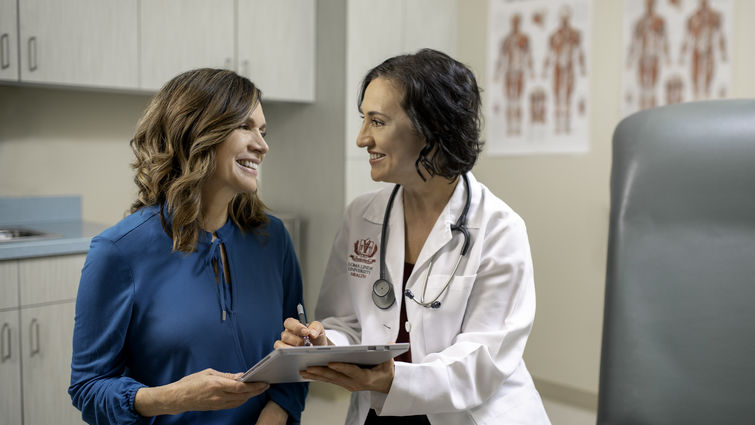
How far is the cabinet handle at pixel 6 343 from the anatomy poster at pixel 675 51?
2.63m

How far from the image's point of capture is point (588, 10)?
307 centimetres

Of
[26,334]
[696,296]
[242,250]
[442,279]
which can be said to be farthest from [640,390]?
[26,334]

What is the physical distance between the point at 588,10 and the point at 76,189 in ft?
8.13

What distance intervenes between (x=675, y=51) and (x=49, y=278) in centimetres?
265

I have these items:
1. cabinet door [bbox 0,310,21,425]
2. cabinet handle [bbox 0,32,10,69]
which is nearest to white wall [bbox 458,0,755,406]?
cabinet handle [bbox 0,32,10,69]

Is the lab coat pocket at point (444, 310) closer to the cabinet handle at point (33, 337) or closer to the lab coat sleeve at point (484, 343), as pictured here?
the lab coat sleeve at point (484, 343)

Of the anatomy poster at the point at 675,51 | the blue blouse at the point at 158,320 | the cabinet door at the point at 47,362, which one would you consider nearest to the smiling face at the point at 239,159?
the blue blouse at the point at 158,320

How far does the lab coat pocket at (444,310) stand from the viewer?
141 cm

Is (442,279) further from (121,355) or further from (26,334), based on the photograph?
(26,334)

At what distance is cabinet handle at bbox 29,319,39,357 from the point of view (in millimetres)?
2232

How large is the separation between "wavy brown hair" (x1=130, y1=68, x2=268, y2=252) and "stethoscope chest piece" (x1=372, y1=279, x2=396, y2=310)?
1.38 feet

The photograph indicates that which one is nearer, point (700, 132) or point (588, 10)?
point (700, 132)

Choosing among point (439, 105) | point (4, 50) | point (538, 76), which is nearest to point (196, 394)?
point (439, 105)

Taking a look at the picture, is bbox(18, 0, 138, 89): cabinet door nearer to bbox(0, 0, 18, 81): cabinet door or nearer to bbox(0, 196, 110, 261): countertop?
bbox(0, 0, 18, 81): cabinet door
